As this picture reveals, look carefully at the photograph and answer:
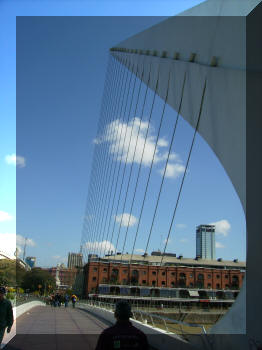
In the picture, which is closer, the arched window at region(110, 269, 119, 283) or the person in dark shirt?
the person in dark shirt

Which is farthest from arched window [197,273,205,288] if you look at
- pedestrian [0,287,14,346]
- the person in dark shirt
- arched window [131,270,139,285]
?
the person in dark shirt

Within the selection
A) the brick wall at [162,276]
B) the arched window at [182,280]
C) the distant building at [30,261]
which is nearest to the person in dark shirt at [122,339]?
the brick wall at [162,276]

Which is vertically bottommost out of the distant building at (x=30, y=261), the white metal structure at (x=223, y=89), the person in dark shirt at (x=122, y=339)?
the distant building at (x=30, y=261)

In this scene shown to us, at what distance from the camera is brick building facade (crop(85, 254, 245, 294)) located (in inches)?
1503

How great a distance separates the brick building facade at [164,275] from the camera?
38.2 meters

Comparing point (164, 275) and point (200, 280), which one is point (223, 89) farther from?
point (164, 275)

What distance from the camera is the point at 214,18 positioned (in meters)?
6.11

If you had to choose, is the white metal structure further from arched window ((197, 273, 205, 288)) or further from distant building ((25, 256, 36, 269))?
distant building ((25, 256, 36, 269))

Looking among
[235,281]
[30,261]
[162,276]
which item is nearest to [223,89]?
[235,281]

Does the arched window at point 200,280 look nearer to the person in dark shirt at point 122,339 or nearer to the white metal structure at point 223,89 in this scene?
the white metal structure at point 223,89

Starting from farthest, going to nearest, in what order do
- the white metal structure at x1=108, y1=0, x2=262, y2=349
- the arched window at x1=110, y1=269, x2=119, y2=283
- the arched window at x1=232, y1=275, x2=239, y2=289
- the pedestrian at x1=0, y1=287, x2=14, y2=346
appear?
1. the arched window at x1=110, y1=269, x2=119, y2=283
2. the arched window at x1=232, y1=275, x2=239, y2=289
3. the pedestrian at x1=0, y1=287, x2=14, y2=346
4. the white metal structure at x1=108, y1=0, x2=262, y2=349

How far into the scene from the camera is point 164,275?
45.2 metres
